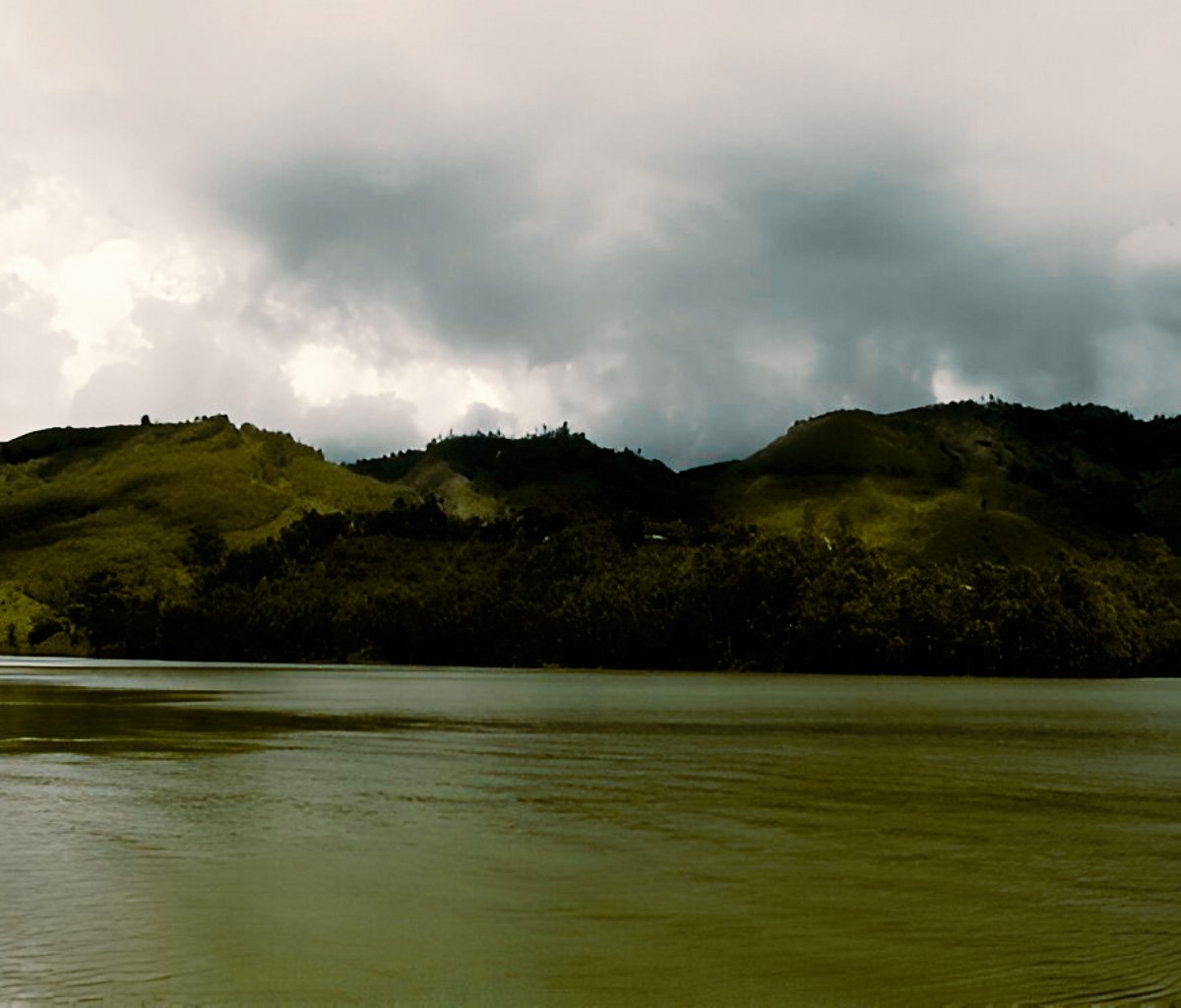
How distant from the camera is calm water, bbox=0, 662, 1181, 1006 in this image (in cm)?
1311

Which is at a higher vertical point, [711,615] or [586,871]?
[711,615]

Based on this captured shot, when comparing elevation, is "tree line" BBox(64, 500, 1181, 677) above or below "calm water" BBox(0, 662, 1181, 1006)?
above

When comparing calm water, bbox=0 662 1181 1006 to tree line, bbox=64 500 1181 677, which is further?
tree line, bbox=64 500 1181 677

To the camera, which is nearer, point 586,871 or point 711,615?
point 586,871

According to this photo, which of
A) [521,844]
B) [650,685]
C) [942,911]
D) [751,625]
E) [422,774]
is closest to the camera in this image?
[942,911]

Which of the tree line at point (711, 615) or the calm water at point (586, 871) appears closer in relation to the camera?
the calm water at point (586, 871)

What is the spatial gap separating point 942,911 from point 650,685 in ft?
270

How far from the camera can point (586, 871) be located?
1867 centimetres

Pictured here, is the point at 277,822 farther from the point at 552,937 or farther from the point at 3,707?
the point at 3,707

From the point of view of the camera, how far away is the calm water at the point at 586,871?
516 inches

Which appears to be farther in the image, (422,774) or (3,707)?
(3,707)

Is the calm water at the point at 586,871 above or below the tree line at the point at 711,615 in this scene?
below

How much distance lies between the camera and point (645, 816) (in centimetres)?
2427

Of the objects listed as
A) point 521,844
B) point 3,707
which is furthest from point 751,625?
point 521,844
